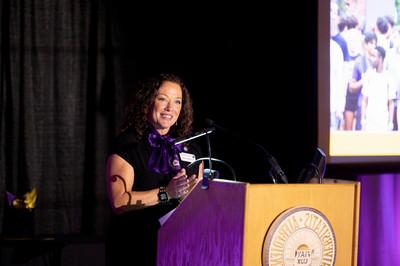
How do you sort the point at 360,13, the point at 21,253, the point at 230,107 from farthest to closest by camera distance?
the point at 230,107 < the point at 360,13 < the point at 21,253

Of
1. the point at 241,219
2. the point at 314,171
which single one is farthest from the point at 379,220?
the point at 241,219

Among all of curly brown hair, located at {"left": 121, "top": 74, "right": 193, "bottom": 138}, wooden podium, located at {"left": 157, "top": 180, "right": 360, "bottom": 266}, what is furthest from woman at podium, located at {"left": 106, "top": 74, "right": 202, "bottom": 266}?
wooden podium, located at {"left": 157, "top": 180, "right": 360, "bottom": 266}

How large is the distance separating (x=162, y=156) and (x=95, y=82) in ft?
6.23

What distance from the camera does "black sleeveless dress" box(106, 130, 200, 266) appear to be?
8.64 ft

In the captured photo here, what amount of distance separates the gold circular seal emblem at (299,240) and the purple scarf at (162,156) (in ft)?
3.21

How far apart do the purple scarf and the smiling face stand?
5cm

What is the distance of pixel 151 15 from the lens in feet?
14.8

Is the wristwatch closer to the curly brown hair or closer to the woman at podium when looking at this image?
the woman at podium

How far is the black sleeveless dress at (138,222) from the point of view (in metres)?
2.63

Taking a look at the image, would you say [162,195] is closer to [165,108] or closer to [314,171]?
[165,108]

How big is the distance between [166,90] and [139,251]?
0.70 metres

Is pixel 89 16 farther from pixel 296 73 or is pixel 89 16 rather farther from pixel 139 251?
pixel 139 251

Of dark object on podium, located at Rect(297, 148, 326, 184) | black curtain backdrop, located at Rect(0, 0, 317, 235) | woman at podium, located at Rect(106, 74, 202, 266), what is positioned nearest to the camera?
dark object on podium, located at Rect(297, 148, 326, 184)

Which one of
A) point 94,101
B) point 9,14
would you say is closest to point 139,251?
point 94,101
